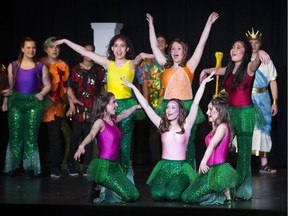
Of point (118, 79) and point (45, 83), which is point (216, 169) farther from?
point (45, 83)

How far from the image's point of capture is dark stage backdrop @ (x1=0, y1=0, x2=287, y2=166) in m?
10.1

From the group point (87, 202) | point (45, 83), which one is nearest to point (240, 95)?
point (87, 202)

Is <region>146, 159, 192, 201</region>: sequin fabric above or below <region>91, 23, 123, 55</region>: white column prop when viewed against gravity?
below

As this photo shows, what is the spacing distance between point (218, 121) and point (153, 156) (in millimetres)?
2504

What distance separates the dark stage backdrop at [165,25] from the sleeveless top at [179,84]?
225 centimetres

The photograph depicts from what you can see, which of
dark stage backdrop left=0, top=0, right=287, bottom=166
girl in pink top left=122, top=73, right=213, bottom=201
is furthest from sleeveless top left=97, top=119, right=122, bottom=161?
dark stage backdrop left=0, top=0, right=287, bottom=166

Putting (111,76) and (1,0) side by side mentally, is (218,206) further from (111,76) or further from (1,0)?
(1,0)

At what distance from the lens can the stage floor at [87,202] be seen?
7164mm

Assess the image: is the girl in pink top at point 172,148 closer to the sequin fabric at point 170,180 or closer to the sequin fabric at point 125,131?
the sequin fabric at point 170,180

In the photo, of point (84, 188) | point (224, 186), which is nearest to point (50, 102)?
point (84, 188)

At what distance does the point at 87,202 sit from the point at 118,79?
3.33 feet

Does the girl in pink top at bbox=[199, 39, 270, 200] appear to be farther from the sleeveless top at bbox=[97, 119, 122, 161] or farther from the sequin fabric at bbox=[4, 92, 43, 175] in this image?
the sequin fabric at bbox=[4, 92, 43, 175]

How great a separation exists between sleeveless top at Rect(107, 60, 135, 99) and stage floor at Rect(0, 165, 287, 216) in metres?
0.79

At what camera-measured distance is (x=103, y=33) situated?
9.95 meters
